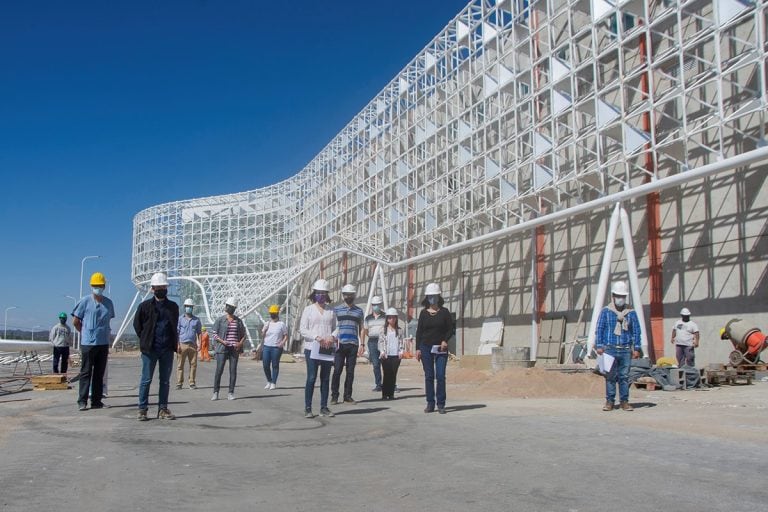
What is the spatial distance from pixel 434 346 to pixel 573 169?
17.4 meters

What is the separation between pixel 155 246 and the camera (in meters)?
80.4

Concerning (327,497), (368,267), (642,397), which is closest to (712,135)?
(642,397)

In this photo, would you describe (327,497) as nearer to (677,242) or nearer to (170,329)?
(170,329)

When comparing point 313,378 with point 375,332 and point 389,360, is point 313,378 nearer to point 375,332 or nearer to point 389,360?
point 389,360

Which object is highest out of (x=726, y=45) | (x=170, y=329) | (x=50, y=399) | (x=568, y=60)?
(x=568, y=60)

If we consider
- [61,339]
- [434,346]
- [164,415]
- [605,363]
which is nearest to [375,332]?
[434,346]

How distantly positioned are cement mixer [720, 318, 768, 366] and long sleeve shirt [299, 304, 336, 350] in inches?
457

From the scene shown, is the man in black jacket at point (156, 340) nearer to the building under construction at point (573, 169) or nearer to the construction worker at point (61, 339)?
the construction worker at point (61, 339)

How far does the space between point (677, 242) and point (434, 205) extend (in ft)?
51.9

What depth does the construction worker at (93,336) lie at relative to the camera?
33.8ft

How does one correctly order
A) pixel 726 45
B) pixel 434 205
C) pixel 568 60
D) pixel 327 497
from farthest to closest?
pixel 434 205
pixel 568 60
pixel 726 45
pixel 327 497

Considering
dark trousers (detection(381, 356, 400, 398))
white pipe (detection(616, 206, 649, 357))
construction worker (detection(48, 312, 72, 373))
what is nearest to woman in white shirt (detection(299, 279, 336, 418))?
dark trousers (detection(381, 356, 400, 398))

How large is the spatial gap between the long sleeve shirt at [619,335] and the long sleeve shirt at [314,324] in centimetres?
382

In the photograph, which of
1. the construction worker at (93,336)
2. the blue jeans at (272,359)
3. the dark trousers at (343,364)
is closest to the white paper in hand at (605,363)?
the dark trousers at (343,364)
